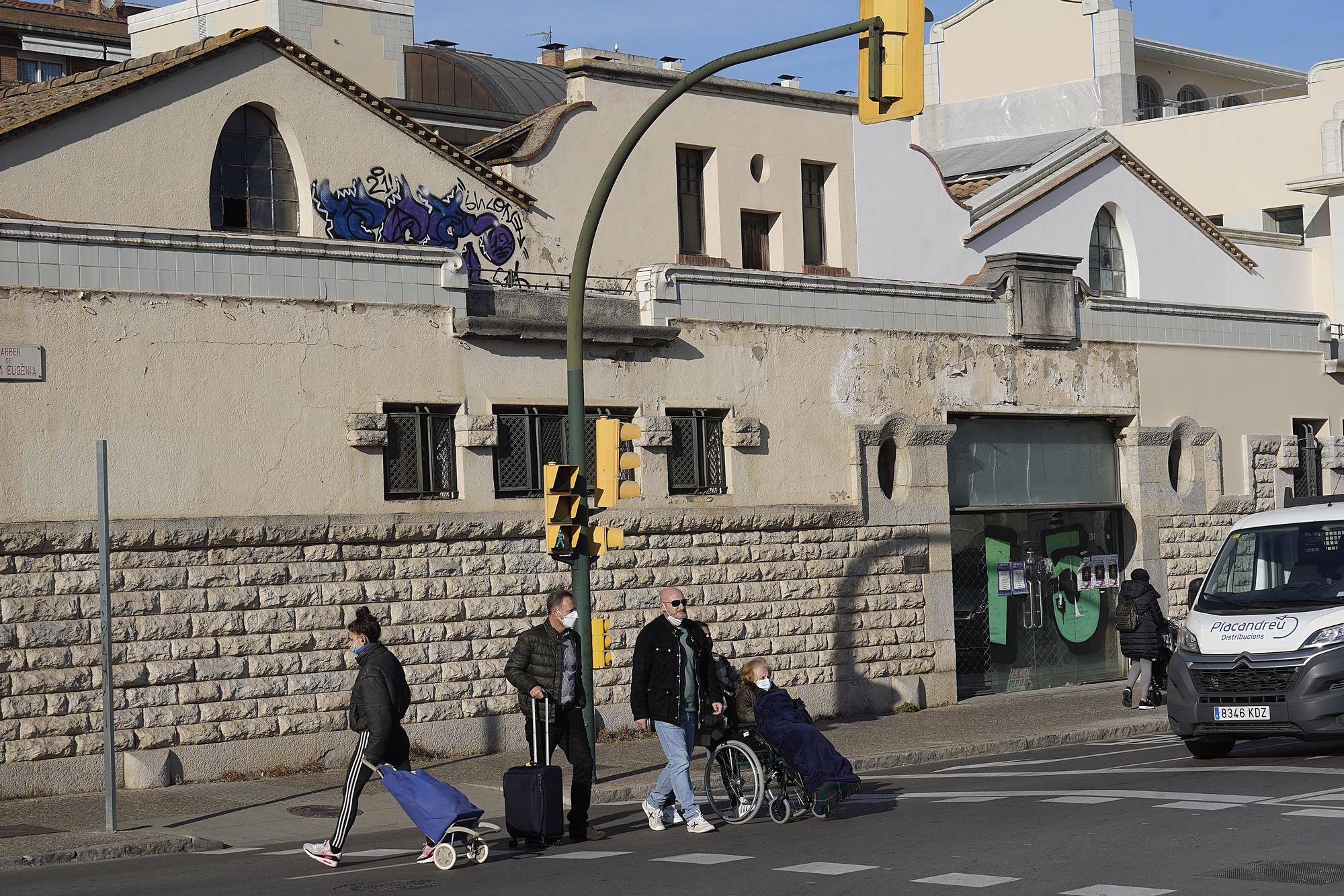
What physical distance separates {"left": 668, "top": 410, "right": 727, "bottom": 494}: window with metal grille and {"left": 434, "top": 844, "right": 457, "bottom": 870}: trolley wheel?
29.1 ft

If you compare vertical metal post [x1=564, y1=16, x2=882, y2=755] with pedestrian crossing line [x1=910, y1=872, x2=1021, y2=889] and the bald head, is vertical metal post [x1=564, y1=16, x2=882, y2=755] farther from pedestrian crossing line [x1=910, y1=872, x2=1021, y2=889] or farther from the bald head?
pedestrian crossing line [x1=910, y1=872, x2=1021, y2=889]

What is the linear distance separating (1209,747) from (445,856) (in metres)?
7.34

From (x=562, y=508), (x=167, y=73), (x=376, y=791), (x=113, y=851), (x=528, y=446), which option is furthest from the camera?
(x=167, y=73)

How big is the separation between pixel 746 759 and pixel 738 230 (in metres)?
12.8

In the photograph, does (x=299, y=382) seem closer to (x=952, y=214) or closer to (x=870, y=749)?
(x=870, y=749)

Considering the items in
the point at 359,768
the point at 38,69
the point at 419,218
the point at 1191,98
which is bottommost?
the point at 359,768

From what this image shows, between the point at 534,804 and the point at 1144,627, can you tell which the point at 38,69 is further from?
the point at 534,804

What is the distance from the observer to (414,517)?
58.0ft

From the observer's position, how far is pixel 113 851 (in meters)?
12.7

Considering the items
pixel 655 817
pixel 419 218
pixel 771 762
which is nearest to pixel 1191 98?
pixel 419 218

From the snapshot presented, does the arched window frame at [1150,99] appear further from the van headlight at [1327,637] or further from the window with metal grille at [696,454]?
the van headlight at [1327,637]

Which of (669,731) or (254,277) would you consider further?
(254,277)

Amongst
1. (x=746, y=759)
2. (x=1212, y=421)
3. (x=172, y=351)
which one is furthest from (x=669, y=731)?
(x=1212, y=421)

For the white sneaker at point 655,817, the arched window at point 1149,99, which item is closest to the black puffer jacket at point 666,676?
the white sneaker at point 655,817
